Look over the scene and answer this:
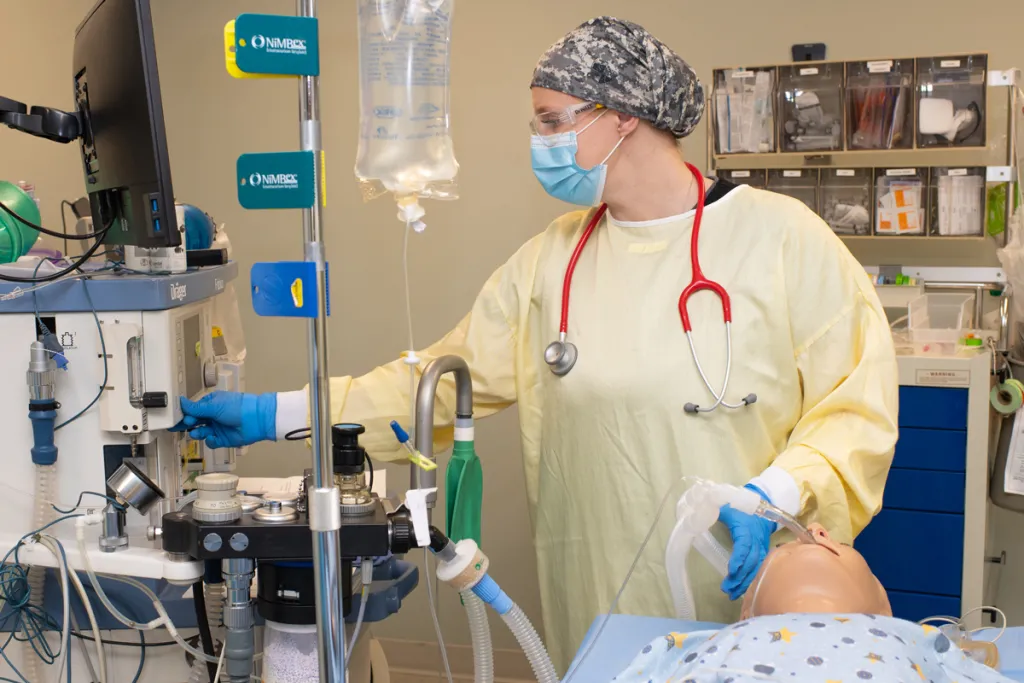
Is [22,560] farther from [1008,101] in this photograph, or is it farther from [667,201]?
[1008,101]

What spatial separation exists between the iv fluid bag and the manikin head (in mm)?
711

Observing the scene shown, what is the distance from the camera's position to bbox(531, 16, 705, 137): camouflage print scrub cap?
6.01 ft

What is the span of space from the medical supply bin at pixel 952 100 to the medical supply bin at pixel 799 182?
302mm

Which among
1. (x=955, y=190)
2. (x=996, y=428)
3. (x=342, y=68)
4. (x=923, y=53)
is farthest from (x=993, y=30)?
(x=342, y=68)

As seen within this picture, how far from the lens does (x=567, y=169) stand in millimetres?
1872

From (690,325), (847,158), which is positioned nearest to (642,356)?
(690,325)

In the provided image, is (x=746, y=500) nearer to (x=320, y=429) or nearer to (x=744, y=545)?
(x=744, y=545)

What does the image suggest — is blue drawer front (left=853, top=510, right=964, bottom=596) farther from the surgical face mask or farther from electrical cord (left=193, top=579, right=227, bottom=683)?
electrical cord (left=193, top=579, right=227, bottom=683)

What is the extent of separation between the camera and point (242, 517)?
1358 mm

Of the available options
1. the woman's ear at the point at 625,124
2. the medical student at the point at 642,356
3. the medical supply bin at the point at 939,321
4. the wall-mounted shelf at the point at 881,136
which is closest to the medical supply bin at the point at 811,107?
the wall-mounted shelf at the point at 881,136

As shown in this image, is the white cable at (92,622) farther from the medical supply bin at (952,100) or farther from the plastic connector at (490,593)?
the medical supply bin at (952,100)

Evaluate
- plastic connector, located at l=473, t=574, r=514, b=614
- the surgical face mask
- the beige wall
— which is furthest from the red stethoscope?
the beige wall

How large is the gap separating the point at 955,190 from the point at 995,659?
155 centimetres

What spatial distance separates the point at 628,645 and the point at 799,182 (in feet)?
5.86
